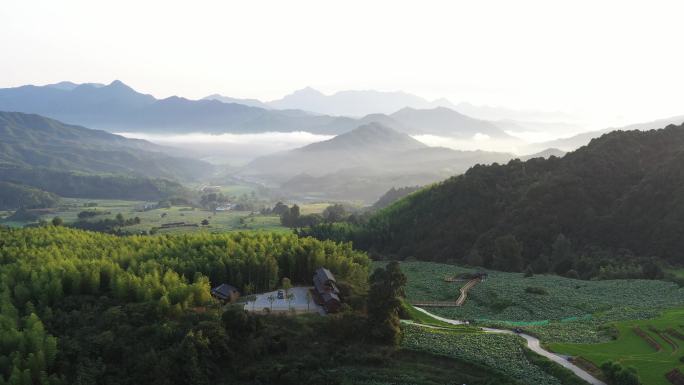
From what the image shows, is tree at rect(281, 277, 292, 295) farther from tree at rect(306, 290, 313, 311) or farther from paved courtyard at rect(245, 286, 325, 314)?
tree at rect(306, 290, 313, 311)

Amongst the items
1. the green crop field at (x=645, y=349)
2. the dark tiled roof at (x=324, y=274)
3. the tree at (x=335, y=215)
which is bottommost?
the green crop field at (x=645, y=349)

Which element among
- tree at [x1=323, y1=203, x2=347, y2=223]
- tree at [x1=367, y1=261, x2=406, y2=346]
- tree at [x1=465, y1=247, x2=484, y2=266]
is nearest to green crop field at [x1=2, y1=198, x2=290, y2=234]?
tree at [x1=323, y1=203, x2=347, y2=223]

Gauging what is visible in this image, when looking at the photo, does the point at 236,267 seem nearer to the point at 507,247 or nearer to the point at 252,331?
the point at 252,331

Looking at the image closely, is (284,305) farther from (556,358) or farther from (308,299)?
(556,358)

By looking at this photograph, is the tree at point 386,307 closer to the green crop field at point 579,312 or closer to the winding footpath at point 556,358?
the green crop field at point 579,312

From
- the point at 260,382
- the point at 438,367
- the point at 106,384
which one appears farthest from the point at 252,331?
the point at 438,367

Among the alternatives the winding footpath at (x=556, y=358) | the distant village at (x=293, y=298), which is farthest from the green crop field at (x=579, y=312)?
the distant village at (x=293, y=298)
